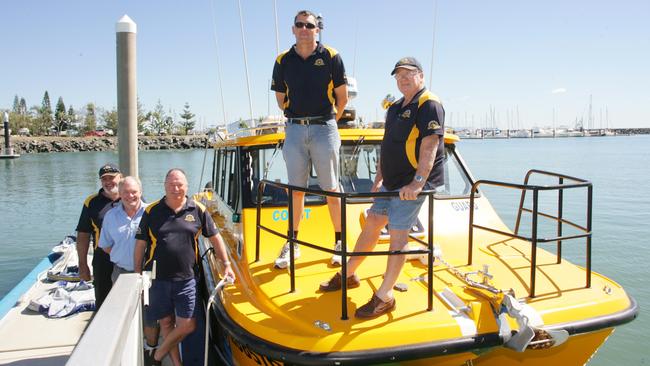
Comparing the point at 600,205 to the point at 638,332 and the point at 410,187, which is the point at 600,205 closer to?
the point at 638,332

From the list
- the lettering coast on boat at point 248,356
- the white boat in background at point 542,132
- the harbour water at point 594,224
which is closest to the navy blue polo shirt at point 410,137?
the lettering coast on boat at point 248,356

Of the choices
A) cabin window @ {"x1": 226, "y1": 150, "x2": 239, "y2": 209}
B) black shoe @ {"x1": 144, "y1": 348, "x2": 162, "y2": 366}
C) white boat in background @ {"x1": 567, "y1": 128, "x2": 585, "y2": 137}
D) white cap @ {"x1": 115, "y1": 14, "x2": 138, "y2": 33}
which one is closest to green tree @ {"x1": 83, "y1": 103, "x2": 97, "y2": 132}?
white cap @ {"x1": 115, "y1": 14, "x2": 138, "y2": 33}

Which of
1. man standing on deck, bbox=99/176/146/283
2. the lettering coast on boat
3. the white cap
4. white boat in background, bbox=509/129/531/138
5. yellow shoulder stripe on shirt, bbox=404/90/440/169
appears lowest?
the lettering coast on boat

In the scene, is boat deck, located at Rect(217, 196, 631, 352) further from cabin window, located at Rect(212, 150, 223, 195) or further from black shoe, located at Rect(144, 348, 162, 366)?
cabin window, located at Rect(212, 150, 223, 195)

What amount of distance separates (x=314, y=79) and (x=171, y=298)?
206 centimetres

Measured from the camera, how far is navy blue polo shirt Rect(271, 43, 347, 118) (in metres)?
3.89

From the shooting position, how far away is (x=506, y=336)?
2959 mm

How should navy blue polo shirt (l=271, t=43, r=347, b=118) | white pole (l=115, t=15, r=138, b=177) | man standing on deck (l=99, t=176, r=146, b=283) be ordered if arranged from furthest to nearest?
1. white pole (l=115, t=15, r=138, b=177)
2. man standing on deck (l=99, t=176, r=146, b=283)
3. navy blue polo shirt (l=271, t=43, r=347, b=118)

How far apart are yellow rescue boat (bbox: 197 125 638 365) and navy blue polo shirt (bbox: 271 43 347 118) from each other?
0.76 metres

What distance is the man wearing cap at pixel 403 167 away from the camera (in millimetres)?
3020

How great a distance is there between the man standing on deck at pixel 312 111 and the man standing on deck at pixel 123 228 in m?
1.26

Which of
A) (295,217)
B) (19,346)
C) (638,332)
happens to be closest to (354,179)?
(295,217)

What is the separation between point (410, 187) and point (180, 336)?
7.16 feet

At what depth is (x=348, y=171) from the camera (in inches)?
200
